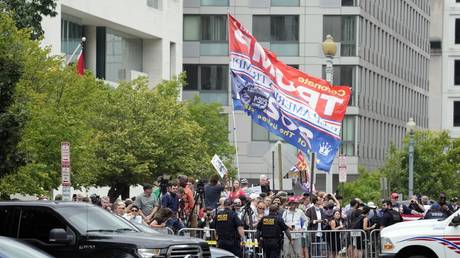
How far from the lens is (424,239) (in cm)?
2597

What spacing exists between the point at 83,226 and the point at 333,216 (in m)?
14.1

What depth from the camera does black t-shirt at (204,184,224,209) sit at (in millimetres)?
29188

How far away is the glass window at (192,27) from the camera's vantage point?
280ft

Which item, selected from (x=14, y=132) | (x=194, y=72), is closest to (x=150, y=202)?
(x=14, y=132)

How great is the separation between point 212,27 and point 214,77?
3.01 metres

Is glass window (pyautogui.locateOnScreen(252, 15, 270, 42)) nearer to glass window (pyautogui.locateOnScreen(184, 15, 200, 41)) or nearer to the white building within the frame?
glass window (pyautogui.locateOnScreen(184, 15, 200, 41))

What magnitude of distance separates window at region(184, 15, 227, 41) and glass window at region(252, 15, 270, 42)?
180 cm

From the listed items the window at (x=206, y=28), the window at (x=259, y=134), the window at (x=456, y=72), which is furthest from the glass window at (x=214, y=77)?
the window at (x=456, y=72)

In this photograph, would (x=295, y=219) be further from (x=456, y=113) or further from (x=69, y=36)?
(x=456, y=113)

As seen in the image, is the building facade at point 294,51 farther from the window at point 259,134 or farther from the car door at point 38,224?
the car door at point 38,224

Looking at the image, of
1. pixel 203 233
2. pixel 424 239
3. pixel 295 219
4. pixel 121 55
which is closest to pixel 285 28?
pixel 121 55

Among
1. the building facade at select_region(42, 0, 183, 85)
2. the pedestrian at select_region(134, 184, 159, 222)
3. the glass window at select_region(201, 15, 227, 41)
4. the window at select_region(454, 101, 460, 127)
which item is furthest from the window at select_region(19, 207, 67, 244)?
the window at select_region(454, 101, 460, 127)

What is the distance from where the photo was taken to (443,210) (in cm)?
3362

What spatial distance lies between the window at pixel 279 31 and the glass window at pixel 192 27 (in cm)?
344
